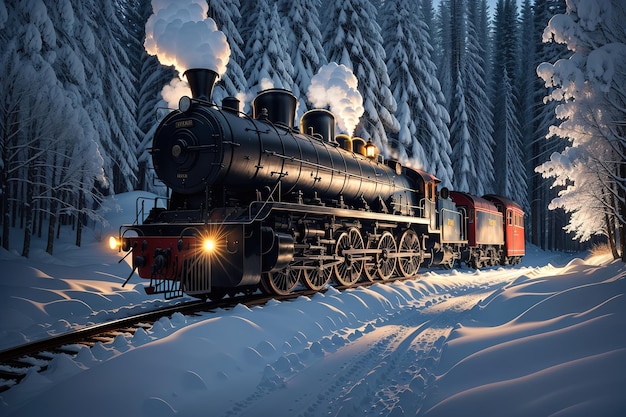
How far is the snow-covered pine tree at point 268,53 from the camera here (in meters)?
23.9

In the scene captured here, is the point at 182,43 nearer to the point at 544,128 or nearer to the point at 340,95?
the point at 340,95

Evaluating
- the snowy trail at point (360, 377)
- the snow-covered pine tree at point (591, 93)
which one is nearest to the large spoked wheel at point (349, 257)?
the snowy trail at point (360, 377)

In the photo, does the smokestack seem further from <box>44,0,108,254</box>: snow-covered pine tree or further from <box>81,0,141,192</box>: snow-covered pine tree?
<box>81,0,141,192</box>: snow-covered pine tree

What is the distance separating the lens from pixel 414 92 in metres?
29.7

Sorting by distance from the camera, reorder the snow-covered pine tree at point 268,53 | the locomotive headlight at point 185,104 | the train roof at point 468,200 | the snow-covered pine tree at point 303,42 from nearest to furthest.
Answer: the locomotive headlight at point 185,104, the train roof at point 468,200, the snow-covered pine tree at point 268,53, the snow-covered pine tree at point 303,42

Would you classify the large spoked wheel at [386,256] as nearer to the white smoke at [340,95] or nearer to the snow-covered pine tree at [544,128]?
the white smoke at [340,95]

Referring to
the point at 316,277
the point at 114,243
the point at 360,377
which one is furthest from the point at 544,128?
the point at 360,377

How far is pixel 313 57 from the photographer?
26.6m

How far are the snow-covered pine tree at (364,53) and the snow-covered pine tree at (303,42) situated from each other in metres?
0.78

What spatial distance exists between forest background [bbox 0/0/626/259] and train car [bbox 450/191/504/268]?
3.17 meters

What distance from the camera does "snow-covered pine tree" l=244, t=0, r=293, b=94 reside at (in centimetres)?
2392

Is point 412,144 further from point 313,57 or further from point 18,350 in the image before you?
point 18,350

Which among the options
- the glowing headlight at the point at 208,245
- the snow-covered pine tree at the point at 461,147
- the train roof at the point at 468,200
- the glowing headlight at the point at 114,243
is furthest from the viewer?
the snow-covered pine tree at the point at 461,147

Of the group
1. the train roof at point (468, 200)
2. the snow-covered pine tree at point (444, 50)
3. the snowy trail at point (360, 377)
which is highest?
the snow-covered pine tree at point (444, 50)
